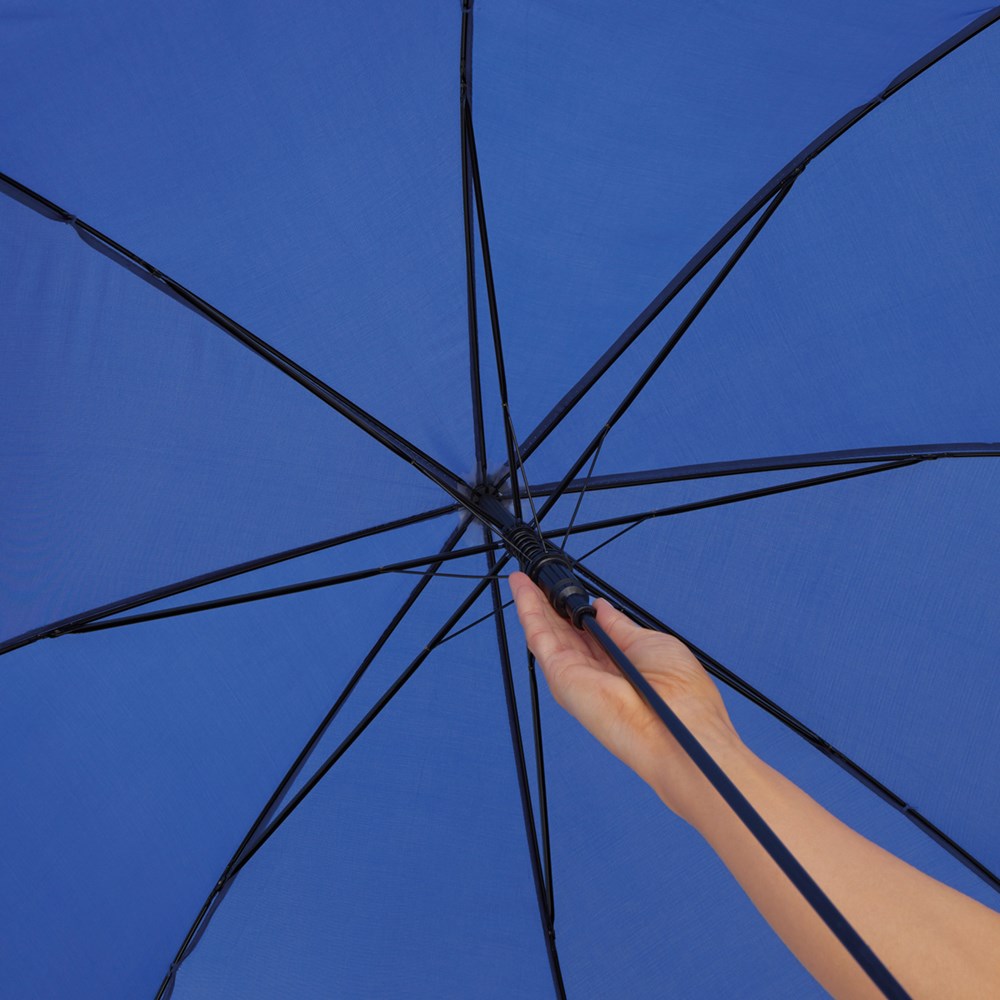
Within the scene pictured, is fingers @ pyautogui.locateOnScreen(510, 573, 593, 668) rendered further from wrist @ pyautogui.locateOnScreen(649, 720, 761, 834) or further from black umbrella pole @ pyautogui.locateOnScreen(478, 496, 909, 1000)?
wrist @ pyautogui.locateOnScreen(649, 720, 761, 834)

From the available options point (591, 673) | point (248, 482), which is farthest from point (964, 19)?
point (248, 482)

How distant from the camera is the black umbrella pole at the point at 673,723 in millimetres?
696

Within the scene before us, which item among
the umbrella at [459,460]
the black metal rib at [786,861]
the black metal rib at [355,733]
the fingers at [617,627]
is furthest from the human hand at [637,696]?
the black metal rib at [355,733]

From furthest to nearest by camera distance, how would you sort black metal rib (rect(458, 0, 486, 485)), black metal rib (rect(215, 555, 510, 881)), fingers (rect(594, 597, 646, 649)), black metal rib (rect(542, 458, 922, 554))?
1. black metal rib (rect(215, 555, 510, 881))
2. black metal rib (rect(542, 458, 922, 554))
3. black metal rib (rect(458, 0, 486, 485))
4. fingers (rect(594, 597, 646, 649))

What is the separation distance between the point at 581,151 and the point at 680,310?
554mm

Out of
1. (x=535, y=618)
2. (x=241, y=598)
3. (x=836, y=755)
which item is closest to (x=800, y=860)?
(x=535, y=618)

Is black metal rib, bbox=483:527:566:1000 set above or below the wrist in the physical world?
above

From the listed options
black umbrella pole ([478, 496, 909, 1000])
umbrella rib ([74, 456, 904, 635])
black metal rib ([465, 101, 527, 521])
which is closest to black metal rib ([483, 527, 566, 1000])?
umbrella rib ([74, 456, 904, 635])

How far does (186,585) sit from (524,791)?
1199mm

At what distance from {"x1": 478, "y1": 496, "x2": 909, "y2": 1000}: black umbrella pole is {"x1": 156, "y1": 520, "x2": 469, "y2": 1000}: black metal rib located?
0.55 metres

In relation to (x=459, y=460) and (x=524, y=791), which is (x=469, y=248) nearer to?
(x=459, y=460)

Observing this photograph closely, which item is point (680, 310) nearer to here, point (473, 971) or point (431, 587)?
point (431, 587)

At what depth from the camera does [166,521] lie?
2.51 metres

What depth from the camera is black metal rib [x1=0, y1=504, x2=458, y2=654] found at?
2402 mm
